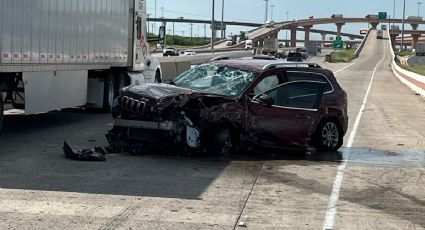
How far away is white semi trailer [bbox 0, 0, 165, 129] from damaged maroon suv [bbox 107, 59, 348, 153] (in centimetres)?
237

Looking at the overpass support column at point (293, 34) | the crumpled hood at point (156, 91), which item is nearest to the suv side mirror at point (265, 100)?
the crumpled hood at point (156, 91)

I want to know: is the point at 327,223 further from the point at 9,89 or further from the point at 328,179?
the point at 9,89

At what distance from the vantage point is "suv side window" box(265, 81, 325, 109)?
11.2 meters

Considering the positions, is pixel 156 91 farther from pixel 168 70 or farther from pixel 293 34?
pixel 293 34

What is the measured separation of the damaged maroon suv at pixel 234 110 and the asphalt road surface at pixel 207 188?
33 cm

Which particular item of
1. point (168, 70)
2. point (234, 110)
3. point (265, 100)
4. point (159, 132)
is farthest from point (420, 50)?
point (159, 132)

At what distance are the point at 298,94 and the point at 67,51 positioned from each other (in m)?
5.21

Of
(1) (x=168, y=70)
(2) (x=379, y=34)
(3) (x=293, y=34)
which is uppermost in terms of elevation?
(2) (x=379, y=34)

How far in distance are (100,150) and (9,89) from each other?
3.09 m

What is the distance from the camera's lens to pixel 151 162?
9883mm

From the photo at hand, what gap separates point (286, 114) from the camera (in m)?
11.0

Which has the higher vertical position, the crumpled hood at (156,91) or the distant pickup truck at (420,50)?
the distant pickup truck at (420,50)

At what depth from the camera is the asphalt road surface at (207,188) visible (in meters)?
6.53

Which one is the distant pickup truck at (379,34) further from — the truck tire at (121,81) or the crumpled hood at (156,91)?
the crumpled hood at (156,91)
